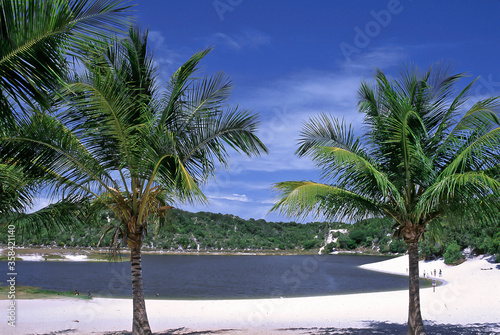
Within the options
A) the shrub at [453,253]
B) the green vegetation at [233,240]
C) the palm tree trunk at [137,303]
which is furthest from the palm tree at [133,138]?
the green vegetation at [233,240]

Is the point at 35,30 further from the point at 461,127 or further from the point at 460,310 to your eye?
the point at 460,310

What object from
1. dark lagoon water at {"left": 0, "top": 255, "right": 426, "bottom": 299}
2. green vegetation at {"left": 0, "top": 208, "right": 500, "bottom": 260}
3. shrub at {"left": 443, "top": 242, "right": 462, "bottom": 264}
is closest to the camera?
dark lagoon water at {"left": 0, "top": 255, "right": 426, "bottom": 299}

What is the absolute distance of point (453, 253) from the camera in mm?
61062

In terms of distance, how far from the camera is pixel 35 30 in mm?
4305

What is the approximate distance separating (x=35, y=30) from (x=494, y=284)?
4213cm

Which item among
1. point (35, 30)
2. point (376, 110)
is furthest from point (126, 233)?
point (376, 110)

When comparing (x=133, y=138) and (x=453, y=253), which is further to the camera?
(x=453, y=253)

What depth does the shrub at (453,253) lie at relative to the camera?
60969mm

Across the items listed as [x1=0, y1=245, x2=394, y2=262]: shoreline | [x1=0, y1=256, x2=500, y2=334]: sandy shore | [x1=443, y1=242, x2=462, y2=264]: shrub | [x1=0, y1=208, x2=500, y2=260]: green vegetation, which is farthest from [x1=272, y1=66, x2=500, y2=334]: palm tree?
[x1=0, y1=208, x2=500, y2=260]: green vegetation

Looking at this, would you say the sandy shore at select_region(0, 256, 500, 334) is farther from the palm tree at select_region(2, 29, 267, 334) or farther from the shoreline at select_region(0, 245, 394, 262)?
the shoreline at select_region(0, 245, 394, 262)

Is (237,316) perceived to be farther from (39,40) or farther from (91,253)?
(91,253)

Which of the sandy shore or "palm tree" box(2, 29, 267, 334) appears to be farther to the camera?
the sandy shore

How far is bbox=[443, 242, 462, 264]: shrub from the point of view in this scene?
61.0m

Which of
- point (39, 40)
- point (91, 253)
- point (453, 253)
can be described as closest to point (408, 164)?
point (39, 40)
